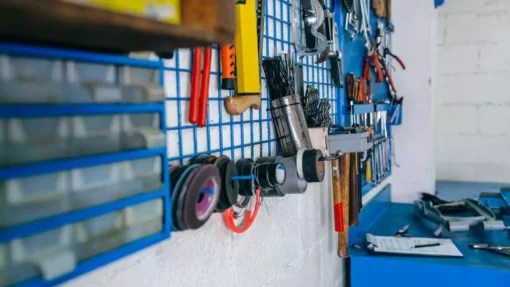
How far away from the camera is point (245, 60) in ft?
2.58

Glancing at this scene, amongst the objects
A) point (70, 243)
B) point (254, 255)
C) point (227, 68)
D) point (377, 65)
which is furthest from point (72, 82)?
point (377, 65)

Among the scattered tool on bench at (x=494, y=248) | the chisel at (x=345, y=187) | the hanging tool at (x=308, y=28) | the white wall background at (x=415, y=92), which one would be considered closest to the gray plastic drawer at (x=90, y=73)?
the hanging tool at (x=308, y=28)

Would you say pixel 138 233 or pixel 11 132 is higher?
pixel 11 132

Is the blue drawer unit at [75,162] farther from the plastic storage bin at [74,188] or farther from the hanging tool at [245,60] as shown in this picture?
the hanging tool at [245,60]

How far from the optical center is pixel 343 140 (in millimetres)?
1145

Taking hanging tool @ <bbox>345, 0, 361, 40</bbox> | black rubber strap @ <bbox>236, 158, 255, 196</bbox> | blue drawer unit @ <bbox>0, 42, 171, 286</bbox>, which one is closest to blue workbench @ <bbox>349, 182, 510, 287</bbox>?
hanging tool @ <bbox>345, 0, 361, 40</bbox>

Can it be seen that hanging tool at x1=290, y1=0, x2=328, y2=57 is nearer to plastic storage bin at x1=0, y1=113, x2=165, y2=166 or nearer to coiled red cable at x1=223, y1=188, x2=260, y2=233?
coiled red cable at x1=223, y1=188, x2=260, y2=233

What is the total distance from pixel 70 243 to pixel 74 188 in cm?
5

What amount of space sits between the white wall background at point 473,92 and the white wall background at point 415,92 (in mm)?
741

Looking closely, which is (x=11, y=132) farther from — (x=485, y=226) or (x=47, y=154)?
(x=485, y=226)

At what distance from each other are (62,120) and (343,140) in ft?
2.82

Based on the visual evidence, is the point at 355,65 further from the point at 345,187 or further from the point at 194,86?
the point at 194,86

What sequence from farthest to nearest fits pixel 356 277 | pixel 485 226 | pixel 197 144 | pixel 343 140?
pixel 485 226
pixel 356 277
pixel 343 140
pixel 197 144

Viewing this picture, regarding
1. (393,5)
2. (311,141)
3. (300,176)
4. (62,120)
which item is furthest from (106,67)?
(393,5)
